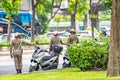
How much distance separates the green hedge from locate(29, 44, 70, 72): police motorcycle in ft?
6.39

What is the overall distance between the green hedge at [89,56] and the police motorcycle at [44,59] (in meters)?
1.95

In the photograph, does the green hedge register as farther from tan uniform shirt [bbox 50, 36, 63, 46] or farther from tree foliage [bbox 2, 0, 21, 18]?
tree foliage [bbox 2, 0, 21, 18]

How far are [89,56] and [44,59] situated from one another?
268 centimetres

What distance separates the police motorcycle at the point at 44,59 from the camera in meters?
19.1

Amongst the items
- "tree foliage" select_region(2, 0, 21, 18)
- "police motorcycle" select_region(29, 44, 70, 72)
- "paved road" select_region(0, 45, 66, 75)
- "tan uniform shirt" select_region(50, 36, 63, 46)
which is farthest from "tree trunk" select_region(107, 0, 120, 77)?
"tree foliage" select_region(2, 0, 21, 18)

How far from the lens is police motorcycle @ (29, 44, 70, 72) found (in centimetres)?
1914

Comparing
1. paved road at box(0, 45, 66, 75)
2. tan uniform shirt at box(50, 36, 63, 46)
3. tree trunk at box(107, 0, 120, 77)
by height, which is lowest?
paved road at box(0, 45, 66, 75)

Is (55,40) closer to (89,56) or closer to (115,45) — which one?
(89,56)

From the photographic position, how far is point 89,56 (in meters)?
17.2

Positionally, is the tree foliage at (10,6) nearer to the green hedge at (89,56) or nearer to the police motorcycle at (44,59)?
the police motorcycle at (44,59)

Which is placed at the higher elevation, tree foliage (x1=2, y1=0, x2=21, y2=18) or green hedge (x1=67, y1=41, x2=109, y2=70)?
tree foliage (x1=2, y1=0, x2=21, y2=18)

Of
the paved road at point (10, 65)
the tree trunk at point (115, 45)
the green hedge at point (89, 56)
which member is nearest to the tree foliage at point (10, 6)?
the paved road at point (10, 65)

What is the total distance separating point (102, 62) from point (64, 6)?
194 ft

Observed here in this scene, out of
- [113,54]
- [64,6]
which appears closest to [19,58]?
[113,54]
